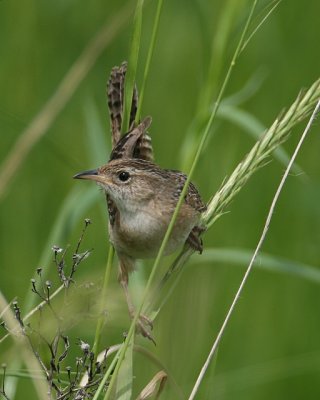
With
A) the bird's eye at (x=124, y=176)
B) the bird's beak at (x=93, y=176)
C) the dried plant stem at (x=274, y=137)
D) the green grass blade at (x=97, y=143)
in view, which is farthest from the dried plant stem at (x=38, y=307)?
the green grass blade at (x=97, y=143)

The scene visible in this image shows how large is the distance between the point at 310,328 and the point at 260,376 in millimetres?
729

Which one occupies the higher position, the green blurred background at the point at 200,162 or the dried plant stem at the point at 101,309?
the green blurred background at the point at 200,162

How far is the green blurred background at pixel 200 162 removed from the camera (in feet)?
16.6

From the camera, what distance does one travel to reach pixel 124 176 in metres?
4.12

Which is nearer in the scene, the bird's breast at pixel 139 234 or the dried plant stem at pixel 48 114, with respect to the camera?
the dried plant stem at pixel 48 114

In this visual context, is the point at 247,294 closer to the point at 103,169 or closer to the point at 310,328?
the point at 310,328

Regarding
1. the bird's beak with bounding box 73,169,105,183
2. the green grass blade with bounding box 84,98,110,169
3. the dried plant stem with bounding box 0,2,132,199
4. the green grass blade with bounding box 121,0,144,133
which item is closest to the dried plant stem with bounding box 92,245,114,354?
the green grass blade with bounding box 121,0,144,133

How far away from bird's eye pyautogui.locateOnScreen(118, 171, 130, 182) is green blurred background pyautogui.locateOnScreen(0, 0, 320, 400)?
0.93 feet

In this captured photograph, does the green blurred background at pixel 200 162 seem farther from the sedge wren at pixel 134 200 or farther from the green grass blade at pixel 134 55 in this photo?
the green grass blade at pixel 134 55

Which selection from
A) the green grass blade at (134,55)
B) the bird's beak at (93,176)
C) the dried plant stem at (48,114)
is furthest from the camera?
the bird's beak at (93,176)

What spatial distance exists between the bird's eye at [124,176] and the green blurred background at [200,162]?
28 centimetres

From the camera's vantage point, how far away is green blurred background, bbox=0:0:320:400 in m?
5.06

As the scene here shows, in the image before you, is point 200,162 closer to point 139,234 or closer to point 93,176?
point 139,234

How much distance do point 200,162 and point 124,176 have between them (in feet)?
1.53
